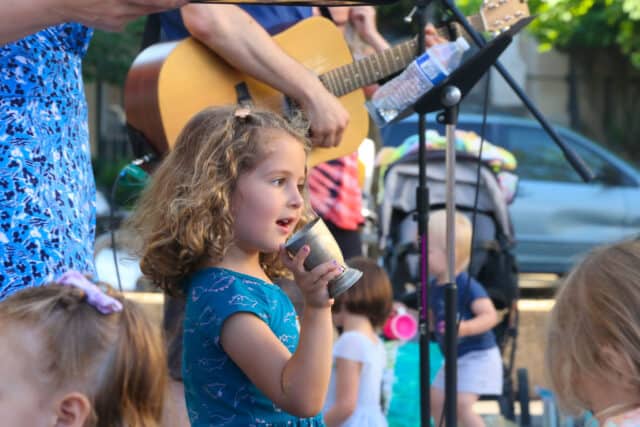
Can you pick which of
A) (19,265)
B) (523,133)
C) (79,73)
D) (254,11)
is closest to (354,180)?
(254,11)

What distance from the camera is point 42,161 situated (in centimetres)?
239

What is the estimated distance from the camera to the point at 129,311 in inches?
77.4

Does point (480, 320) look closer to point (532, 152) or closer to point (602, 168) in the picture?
point (532, 152)

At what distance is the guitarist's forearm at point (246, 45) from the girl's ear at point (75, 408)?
71.8 inches

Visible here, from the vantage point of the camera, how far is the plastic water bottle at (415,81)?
132 inches

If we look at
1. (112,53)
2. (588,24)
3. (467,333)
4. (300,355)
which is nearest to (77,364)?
(300,355)

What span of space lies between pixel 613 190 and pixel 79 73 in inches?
339

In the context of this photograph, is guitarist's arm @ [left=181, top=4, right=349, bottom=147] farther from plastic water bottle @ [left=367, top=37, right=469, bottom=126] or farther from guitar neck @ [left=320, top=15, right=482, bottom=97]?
guitar neck @ [left=320, top=15, right=482, bottom=97]

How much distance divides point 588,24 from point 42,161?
16472 mm

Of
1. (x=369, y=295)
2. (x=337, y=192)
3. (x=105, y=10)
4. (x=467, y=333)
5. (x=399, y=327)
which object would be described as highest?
(x=105, y=10)

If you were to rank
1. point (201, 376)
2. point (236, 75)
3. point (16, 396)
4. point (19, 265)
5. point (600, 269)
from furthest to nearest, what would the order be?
point (236, 75) → point (201, 376) → point (19, 265) → point (600, 269) → point (16, 396)

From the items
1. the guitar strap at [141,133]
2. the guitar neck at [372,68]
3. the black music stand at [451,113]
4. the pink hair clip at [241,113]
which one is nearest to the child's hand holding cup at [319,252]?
the pink hair clip at [241,113]

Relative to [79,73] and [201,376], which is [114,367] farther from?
[79,73]

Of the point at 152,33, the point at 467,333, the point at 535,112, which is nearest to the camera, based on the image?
the point at 535,112
